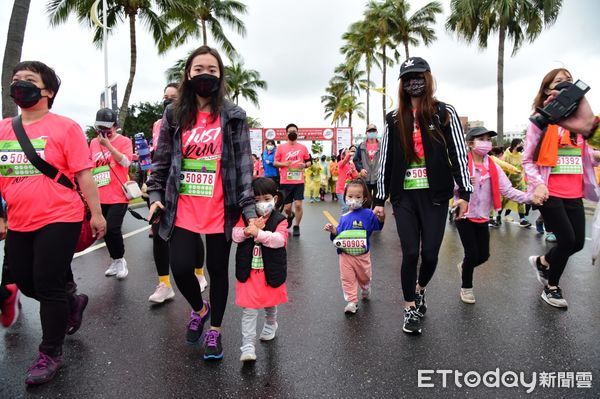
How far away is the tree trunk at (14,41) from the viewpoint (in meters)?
7.76

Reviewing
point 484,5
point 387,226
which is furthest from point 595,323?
point 484,5

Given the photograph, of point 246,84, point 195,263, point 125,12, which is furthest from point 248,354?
point 246,84

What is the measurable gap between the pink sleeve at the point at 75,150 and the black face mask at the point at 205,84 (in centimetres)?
83

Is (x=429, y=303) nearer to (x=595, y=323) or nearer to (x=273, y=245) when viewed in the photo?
(x=595, y=323)

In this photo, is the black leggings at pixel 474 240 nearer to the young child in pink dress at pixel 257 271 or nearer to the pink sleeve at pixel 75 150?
the young child in pink dress at pixel 257 271

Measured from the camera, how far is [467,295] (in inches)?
160

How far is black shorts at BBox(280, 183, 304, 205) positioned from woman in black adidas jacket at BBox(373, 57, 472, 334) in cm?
451

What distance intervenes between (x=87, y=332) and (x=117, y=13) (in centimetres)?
1750

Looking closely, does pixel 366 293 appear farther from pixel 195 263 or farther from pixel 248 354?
pixel 195 263

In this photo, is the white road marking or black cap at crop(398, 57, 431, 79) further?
the white road marking

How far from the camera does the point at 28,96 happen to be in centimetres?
261

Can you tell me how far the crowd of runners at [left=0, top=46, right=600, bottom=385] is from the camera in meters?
2.63

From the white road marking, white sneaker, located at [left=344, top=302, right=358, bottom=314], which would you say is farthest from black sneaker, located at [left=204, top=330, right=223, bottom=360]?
the white road marking

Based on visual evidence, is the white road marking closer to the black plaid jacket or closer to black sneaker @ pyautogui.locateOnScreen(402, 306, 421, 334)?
the black plaid jacket
